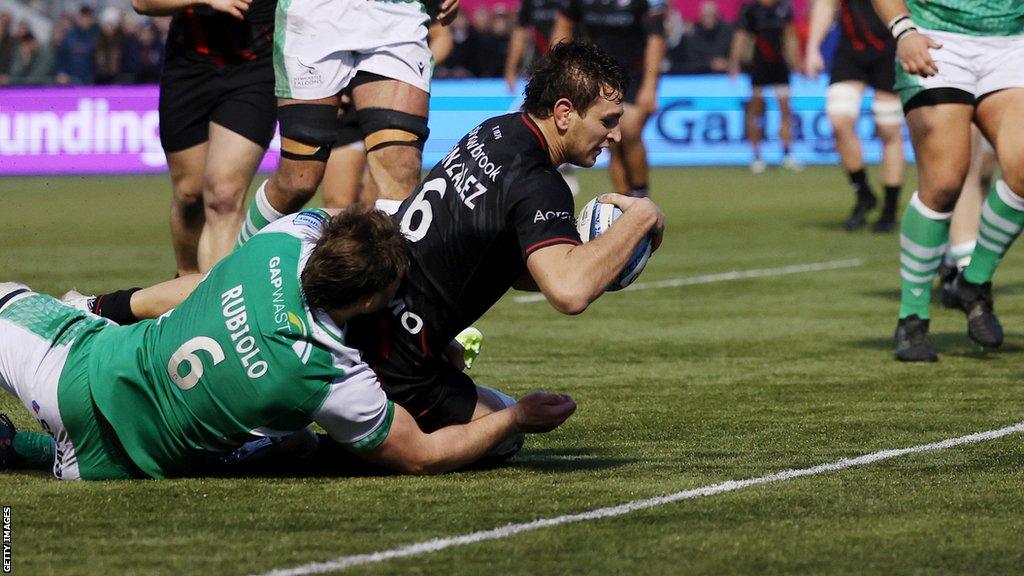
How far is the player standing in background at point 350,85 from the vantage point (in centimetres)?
686

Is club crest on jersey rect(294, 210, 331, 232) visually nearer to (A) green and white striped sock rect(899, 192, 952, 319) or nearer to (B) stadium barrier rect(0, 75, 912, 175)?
(A) green and white striped sock rect(899, 192, 952, 319)

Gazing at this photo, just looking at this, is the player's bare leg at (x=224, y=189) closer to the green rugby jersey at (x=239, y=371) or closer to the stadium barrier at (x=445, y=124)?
the green rugby jersey at (x=239, y=371)

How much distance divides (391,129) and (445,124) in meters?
14.6

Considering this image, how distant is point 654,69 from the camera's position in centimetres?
1309

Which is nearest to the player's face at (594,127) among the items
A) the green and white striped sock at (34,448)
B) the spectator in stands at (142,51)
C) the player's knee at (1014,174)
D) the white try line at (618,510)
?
the white try line at (618,510)

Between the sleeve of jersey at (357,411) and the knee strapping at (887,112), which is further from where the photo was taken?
the knee strapping at (887,112)

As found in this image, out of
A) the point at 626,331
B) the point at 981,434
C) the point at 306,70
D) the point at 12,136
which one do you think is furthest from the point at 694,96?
the point at 981,434

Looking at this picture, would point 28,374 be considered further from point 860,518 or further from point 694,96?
point 694,96

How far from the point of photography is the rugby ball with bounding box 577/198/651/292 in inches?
192

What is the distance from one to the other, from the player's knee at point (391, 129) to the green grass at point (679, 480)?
1.02 metres

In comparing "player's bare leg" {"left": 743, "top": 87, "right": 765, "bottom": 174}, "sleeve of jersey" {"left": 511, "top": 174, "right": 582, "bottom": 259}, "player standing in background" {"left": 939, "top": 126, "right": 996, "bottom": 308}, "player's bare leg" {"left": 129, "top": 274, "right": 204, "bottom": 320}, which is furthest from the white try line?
"player's bare leg" {"left": 743, "top": 87, "right": 765, "bottom": 174}

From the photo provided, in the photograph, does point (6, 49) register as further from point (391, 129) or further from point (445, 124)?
point (391, 129)

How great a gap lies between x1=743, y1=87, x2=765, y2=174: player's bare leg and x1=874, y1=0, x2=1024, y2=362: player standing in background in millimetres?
14193

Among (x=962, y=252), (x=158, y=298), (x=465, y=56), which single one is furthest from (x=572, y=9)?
(x=465, y=56)
